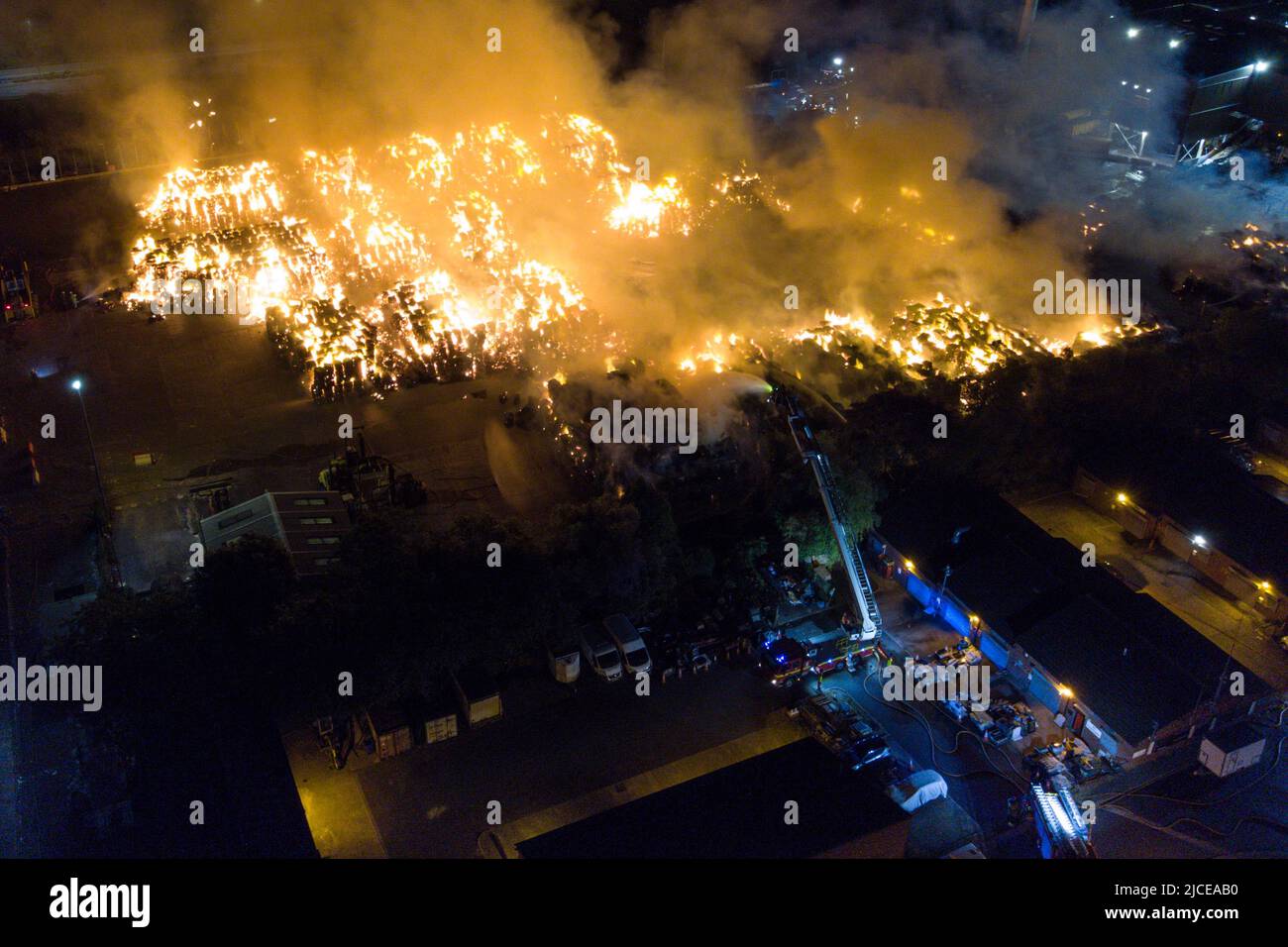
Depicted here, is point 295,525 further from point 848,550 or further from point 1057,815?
point 1057,815

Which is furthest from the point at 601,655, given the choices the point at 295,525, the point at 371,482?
the point at 371,482

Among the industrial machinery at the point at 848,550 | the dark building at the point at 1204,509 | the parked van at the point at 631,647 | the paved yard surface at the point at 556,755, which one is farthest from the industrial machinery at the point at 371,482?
the dark building at the point at 1204,509

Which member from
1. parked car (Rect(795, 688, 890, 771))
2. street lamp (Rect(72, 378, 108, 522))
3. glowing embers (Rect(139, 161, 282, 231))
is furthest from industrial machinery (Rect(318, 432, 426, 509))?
glowing embers (Rect(139, 161, 282, 231))

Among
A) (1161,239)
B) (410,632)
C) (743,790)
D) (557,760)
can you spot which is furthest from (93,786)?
(1161,239)

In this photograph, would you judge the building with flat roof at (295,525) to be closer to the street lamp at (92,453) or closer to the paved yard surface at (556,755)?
the street lamp at (92,453)

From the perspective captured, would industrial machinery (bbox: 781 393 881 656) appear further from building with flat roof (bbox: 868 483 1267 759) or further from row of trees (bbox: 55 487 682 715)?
row of trees (bbox: 55 487 682 715)
